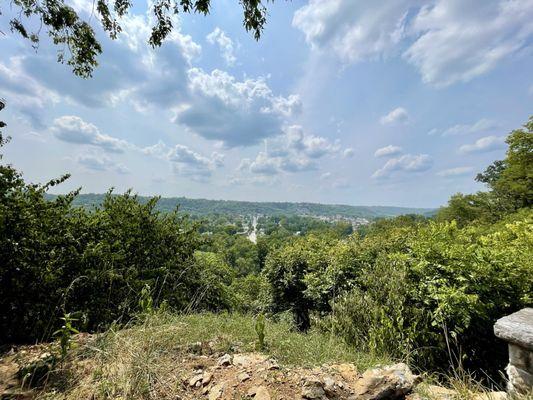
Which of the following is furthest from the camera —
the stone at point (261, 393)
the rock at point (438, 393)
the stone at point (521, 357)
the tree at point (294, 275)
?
the tree at point (294, 275)

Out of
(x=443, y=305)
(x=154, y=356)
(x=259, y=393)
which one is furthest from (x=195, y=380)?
(x=443, y=305)

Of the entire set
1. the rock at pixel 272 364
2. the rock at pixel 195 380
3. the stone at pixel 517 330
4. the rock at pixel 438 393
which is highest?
the stone at pixel 517 330

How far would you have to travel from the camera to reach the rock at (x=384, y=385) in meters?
2.33

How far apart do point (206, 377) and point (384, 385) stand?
5.15 feet

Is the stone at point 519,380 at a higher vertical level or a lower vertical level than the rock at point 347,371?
lower

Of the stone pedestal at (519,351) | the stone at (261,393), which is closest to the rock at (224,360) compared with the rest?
the stone at (261,393)

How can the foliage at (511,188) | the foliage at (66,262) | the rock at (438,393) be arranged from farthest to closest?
the foliage at (511,188) → the foliage at (66,262) → the rock at (438,393)

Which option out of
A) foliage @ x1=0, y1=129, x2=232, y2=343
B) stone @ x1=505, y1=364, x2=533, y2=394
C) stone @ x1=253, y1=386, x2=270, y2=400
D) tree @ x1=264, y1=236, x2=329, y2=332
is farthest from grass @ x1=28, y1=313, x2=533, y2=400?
tree @ x1=264, y1=236, x2=329, y2=332

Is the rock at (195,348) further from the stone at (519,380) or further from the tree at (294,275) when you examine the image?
the tree at (294,275)

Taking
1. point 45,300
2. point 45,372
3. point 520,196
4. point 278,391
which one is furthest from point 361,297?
point 520,196

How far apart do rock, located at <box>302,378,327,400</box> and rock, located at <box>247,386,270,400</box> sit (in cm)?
32

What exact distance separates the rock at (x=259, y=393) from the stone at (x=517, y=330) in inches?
106

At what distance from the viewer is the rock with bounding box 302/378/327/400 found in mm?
2295

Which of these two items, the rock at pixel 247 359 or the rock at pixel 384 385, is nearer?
the rock at pixel 384 385
